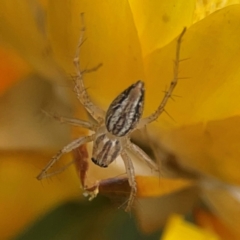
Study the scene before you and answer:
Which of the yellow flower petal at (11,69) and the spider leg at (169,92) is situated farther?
the yellow flower petal at (11,69)

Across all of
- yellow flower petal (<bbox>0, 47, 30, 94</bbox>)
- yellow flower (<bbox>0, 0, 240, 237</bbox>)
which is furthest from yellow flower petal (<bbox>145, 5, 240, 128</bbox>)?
yellow flower petal (<bbox>0, 47, 30, 94</bbox>)

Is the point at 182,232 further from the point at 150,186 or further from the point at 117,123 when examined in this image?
the point at 117,123

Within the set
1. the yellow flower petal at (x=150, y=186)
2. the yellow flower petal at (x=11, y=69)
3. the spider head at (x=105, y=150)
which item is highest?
the yellow flower petal at (x=11, y=69)

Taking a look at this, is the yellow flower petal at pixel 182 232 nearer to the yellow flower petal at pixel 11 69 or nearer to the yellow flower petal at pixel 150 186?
the yellow flower petal at pixel 150 186

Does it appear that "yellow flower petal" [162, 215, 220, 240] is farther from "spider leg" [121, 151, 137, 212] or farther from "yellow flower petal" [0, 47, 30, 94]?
"yellow flower petal" [0, 47, 30, 94]

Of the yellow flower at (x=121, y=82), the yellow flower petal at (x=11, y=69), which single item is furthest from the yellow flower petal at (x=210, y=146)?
the yellow flower petal at (x=11, y=69)

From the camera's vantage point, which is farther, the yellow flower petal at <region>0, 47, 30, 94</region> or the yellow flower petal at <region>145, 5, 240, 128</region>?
the yellow flower petal at <region>0, 47, 30, 94</region>

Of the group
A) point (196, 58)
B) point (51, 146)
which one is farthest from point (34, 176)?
point (196, 58)
